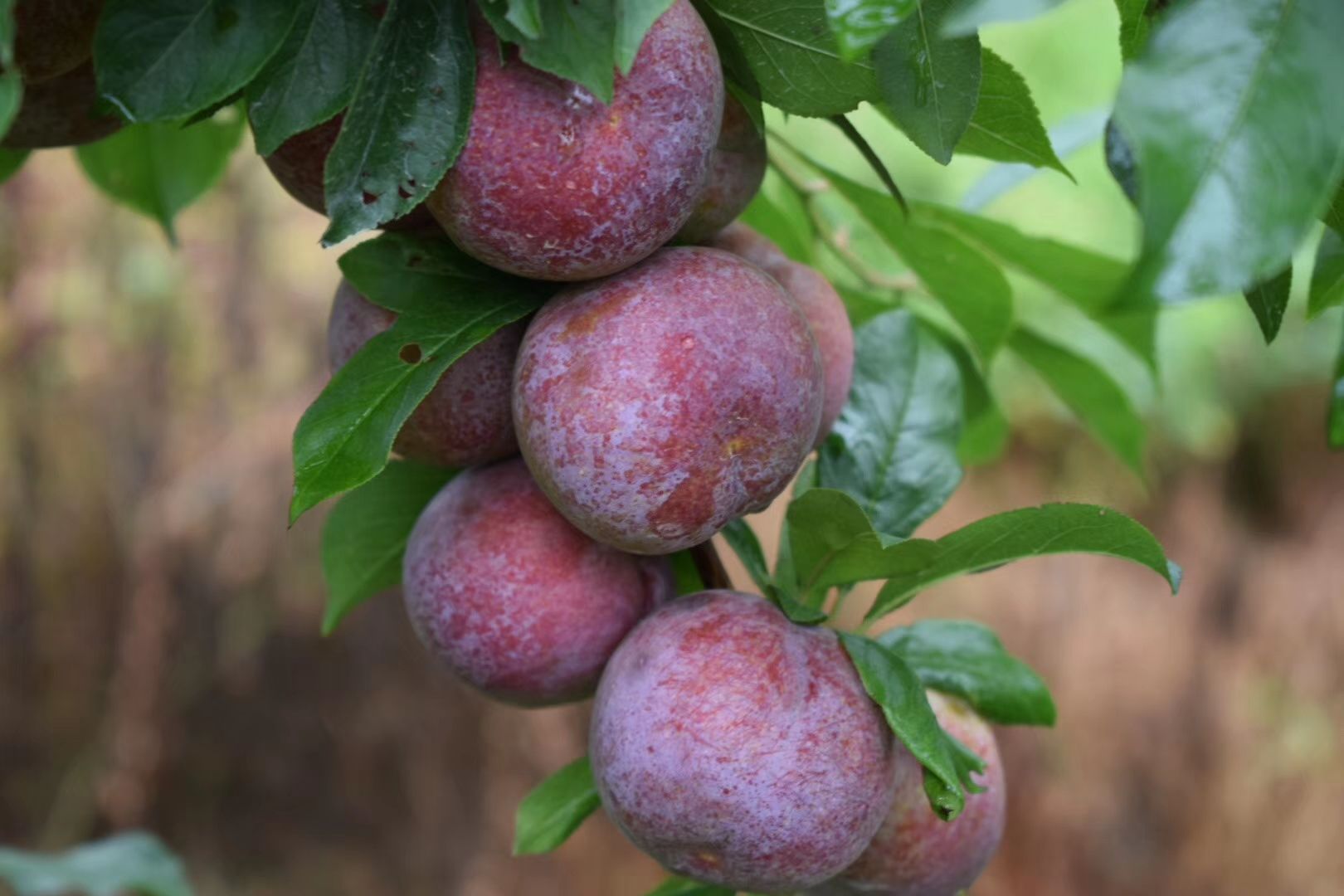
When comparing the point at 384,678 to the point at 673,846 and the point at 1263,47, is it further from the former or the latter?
the point at 1263,47

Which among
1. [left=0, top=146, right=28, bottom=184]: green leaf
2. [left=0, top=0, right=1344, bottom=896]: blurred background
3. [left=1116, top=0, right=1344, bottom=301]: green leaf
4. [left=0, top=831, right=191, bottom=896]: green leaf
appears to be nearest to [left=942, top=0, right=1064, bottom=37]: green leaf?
[left=1116, top=0, right=1344, bottom=301]: green leaf

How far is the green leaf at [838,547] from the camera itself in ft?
1.91

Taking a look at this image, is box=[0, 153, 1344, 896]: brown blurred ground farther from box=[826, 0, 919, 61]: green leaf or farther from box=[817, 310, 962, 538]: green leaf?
box=[826, 0, 919, 61]: green leaf

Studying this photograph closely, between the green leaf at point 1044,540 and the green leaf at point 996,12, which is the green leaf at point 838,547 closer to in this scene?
the green leaf at point 1044,540

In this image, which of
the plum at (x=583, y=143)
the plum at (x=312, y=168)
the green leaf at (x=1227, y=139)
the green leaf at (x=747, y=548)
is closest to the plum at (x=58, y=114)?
the plum at (x=312, y=168)

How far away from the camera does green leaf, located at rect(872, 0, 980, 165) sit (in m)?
0.50

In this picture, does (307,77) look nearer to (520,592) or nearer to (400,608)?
(520,592)

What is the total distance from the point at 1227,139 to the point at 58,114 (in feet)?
1.93

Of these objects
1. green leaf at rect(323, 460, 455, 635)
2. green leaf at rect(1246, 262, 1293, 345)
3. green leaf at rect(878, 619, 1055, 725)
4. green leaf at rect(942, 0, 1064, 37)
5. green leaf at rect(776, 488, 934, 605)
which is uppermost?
green leaf at rect(942, 0, 1064, 37)

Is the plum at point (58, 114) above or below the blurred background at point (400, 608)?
above

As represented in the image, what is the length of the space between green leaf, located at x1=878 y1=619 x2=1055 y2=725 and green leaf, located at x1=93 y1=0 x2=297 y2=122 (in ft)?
1.53

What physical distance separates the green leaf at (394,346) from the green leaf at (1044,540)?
0.24 m

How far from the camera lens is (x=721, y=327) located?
1.77 feet

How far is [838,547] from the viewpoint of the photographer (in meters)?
0.61
